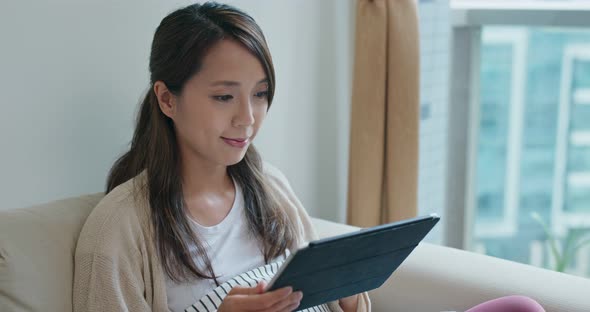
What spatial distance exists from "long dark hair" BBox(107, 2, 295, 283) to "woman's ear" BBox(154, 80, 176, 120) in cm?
2

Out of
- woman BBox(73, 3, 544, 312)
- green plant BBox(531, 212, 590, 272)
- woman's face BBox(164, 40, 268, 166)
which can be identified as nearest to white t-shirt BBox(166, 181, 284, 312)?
woman BBox(73, 3, 544, 312)

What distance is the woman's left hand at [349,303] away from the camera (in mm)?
1705

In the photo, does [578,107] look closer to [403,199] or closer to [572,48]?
[572,48]

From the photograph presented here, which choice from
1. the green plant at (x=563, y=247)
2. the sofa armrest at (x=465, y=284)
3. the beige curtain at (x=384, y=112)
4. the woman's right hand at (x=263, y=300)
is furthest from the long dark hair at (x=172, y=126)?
the green plant at (x=563, y=247)

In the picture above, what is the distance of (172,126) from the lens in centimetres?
160

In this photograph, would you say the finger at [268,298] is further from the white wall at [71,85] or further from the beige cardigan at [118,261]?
the white wall at [71,85]

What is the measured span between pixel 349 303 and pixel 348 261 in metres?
0.48

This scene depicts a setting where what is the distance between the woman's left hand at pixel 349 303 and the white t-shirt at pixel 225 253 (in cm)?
18

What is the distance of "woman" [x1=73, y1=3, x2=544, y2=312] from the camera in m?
1.41

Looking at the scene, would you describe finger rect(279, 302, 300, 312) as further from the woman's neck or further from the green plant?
the green plant

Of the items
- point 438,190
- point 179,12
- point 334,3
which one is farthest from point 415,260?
point 438,190

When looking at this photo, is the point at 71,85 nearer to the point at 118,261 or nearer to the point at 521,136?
the point at 118,261

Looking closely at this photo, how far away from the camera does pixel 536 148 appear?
3.00 metres

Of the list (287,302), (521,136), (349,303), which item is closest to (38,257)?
(287,302)
